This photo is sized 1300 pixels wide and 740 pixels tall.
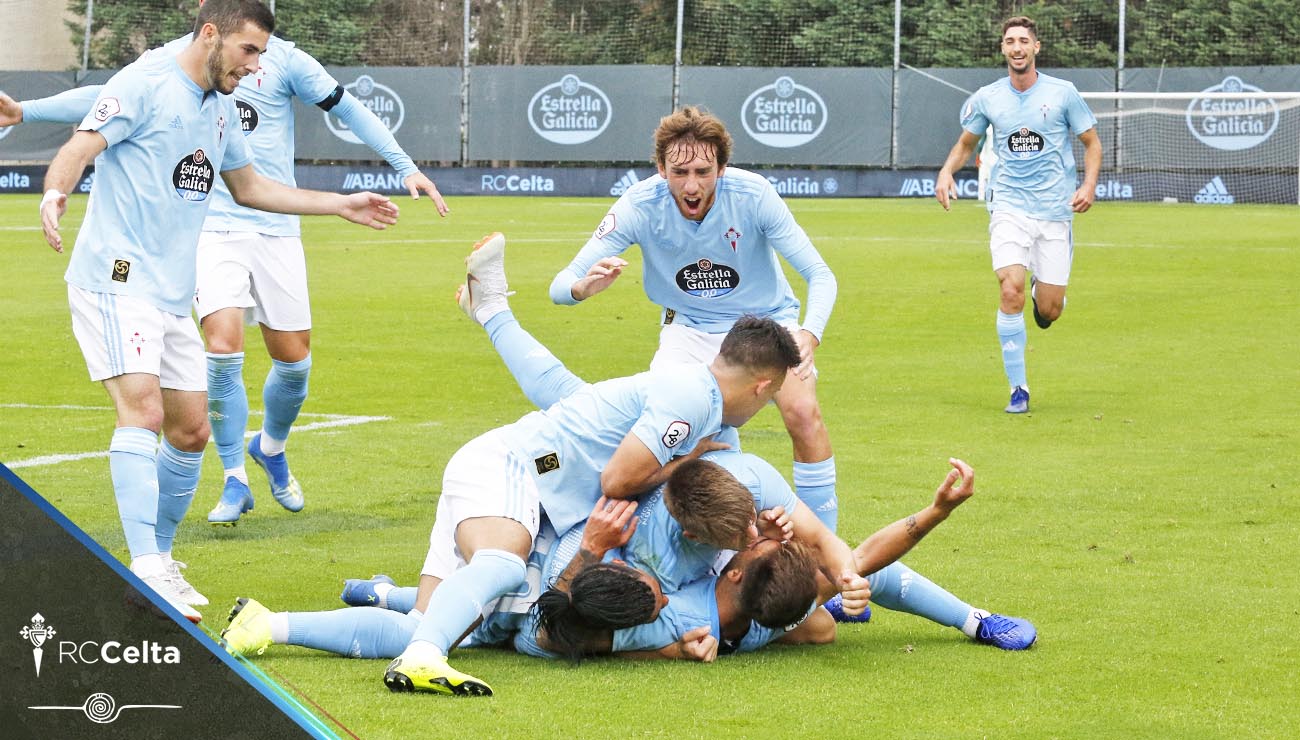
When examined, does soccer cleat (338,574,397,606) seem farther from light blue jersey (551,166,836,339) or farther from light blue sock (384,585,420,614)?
light blue jersey (551,166,836,339)

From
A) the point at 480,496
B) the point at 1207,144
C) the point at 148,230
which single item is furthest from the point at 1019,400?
the point at 1207,144

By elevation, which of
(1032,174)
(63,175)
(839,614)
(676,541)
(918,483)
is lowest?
(918,483)

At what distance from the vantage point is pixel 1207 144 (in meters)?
34.3

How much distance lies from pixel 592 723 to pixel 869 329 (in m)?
12.1

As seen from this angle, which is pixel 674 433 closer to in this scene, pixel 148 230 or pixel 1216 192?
pixel 148 230

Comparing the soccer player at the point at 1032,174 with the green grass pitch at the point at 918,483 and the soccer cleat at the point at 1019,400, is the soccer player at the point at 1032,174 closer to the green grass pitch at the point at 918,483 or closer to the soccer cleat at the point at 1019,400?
the soccer cleat at the point at 1019,400

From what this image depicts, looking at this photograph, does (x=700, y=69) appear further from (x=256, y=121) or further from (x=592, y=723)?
(x=592, y=723)

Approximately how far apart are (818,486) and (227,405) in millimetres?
2934

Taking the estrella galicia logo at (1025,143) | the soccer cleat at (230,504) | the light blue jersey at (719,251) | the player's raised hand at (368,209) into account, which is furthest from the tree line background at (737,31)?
the player's raised hand at (368,209)

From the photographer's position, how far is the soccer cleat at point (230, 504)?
8.08m

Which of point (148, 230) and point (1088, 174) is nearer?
point (148, 230)

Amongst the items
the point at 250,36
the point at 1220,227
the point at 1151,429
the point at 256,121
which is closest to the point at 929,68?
the point at 1220,227

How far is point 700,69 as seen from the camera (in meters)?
37.2

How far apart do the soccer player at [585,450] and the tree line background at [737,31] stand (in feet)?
107
